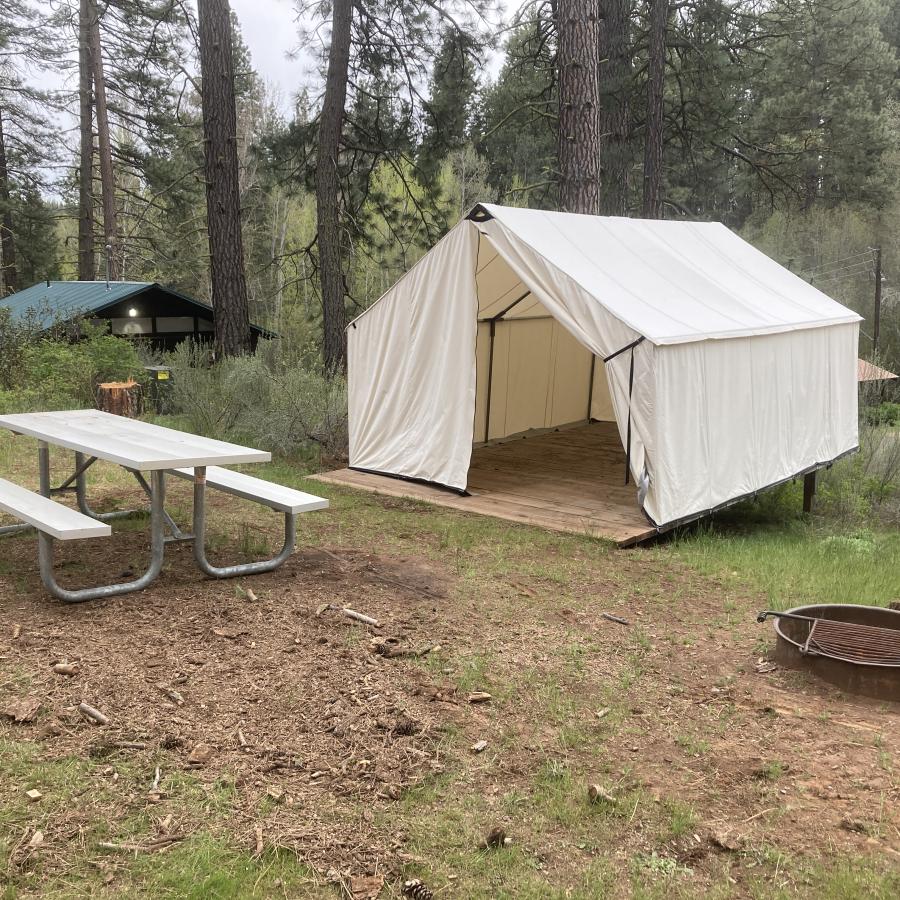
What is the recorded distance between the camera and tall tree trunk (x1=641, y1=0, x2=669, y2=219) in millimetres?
13320

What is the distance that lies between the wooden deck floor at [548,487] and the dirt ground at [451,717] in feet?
5.24

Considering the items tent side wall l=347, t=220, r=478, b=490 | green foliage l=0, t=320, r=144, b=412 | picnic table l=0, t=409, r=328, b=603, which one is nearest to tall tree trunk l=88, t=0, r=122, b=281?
green foliage l=0, t=320, r=144, b=412

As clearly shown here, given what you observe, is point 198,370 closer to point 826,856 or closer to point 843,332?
point 843,332

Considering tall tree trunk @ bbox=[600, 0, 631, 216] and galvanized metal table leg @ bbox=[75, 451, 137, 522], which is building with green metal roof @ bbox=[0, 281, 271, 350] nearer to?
tall tree trunk @ bbox=[600, 0, 631, 216]

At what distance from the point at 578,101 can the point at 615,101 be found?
5.56m

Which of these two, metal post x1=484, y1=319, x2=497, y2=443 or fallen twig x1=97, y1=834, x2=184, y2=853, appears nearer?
fallen twig x1=97, y1=834, x2=184, y2=853

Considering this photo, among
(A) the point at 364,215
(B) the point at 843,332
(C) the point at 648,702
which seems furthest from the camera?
(A) the point at 364,215

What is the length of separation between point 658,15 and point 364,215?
4928 mm

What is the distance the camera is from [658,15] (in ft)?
43.5

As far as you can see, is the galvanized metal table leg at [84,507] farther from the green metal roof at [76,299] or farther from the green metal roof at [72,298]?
the green metal roof at [76,299]

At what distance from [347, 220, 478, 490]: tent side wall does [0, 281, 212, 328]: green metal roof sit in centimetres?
668

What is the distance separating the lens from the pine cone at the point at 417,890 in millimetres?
2213

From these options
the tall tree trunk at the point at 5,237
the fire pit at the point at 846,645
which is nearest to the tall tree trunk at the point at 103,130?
the tall tree trunk at the point at 5,237

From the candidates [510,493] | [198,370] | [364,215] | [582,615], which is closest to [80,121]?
[364,215]
